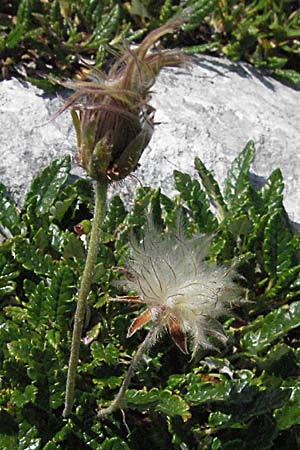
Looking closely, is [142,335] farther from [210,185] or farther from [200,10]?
[200,10]

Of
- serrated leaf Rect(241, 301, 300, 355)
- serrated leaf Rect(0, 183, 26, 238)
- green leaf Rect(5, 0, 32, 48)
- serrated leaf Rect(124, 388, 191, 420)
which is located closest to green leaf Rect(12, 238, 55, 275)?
serrated leaf Rect(0, 183, 26, 238)

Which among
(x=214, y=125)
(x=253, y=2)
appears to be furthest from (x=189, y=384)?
(x=253, y=2)

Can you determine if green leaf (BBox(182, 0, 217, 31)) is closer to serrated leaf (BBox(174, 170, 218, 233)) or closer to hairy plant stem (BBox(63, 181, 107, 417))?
serrated leaf (BBox(174, 170, 218, 233))

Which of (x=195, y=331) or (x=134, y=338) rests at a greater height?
(x=134, y=338)

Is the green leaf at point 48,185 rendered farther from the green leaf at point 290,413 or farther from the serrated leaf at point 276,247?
the green leaf at point 290,413

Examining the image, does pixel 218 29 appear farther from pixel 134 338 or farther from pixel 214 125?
pixel 134 338

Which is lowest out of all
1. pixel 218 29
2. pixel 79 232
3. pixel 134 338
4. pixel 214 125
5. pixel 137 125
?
pixel 134 338
